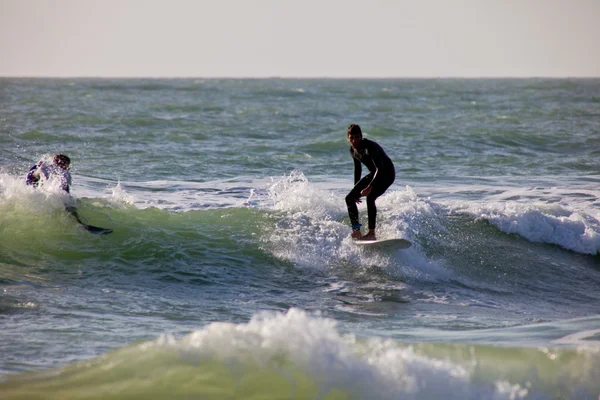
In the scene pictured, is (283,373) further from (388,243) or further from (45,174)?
(45,174)

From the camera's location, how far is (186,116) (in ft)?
102

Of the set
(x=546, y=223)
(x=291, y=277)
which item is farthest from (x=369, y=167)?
(x=546, y=223)

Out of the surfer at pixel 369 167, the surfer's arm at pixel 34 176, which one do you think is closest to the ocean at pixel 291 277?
the surfer's arm at pixel 34 176

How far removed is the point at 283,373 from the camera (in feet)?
15.6

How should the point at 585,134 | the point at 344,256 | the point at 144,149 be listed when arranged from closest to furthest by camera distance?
the point at 344,256 → the point at 144,149 → the point at 585,134

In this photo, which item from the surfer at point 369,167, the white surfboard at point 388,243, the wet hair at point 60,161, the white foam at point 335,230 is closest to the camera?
the surfer at point 369,167

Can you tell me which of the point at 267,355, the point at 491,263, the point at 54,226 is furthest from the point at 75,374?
the point at 491,263

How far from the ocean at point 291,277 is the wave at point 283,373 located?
11 mm

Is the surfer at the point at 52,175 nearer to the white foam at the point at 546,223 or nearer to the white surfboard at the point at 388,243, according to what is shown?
the white surfboard at the point at 388,243

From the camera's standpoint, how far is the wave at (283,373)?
4652 millimetres

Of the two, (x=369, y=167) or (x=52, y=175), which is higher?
(x=369, y=167)

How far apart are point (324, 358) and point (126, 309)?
3318 millimetres

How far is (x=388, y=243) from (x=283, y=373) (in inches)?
200

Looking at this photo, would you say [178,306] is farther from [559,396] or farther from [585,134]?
[585,134]
